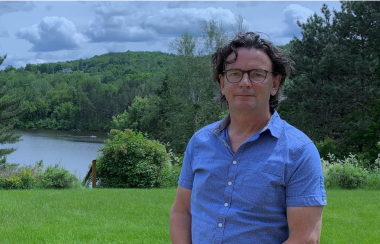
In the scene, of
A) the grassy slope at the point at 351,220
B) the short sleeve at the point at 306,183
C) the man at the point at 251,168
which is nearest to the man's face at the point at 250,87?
the man at the point at 251,168

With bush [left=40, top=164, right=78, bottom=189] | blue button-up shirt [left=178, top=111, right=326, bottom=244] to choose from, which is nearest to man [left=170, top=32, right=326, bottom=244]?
blue button-up shirt [left=178, top=111, right=326, bottom=244]

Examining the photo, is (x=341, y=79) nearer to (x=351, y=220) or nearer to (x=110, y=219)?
(x=351, y=220)

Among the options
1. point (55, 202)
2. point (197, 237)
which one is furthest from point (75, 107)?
point (197, 237)

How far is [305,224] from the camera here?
176 cm

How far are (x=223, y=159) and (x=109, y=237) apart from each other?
11.9 feet

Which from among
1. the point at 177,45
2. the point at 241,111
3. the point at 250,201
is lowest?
the point at 250,201

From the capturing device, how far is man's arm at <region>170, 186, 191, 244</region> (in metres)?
2.16

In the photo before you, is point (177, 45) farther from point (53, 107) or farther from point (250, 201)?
point (53, 107)

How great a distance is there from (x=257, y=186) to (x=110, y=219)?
15.9ft

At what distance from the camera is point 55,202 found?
787 cm

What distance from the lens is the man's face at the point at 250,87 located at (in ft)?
6.42

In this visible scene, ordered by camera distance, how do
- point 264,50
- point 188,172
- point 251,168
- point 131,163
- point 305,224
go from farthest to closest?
point 131,163 < point 188,172 < point 264,50 < point 251,168 < point 305,224

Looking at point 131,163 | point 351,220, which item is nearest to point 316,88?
point 131,163

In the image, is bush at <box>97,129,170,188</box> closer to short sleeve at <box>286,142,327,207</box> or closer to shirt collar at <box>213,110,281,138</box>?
shirt collar at <box>213,110,281,138</box>
